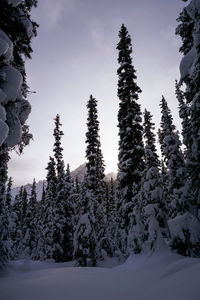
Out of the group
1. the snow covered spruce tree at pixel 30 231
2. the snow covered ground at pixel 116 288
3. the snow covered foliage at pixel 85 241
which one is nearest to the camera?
the snow covered ground at pixel 116 288

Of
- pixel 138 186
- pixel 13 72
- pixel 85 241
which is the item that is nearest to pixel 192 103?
pixel 13 72

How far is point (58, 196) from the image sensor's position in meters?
29.2

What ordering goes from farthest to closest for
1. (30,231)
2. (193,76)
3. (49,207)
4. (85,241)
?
1. (30,231)
2. (49,207)
3. (85,241)
4. (193,76)

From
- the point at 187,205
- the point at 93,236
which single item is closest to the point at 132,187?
the point at 187,205

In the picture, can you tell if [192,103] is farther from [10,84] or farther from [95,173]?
[95,173]

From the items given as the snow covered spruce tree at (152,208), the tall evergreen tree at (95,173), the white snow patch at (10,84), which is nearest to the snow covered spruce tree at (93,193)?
the tall evergreen tree at (95,173)

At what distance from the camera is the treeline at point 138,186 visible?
1048 cm

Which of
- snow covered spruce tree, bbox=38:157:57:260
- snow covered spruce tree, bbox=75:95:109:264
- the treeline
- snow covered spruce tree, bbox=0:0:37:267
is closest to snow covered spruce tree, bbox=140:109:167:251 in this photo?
the treeline

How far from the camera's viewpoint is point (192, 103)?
9.55 m

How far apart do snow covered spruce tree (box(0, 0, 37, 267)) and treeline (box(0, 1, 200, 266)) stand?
6.30m

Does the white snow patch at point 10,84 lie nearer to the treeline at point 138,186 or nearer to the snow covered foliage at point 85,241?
the treeline at point 138,186

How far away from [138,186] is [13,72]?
43.1 ft

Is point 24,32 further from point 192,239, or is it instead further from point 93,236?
point 93,236

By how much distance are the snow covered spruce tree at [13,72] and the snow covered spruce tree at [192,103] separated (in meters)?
6.17
